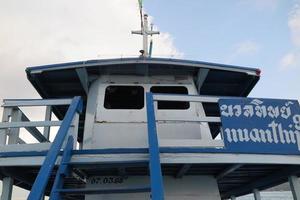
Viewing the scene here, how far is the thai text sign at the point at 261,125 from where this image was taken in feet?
15.8

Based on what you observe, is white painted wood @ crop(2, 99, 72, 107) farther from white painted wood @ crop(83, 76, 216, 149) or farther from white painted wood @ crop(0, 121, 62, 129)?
white painted wood @ crop(83, 76, 216, 149)

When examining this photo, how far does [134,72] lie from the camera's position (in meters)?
6.82

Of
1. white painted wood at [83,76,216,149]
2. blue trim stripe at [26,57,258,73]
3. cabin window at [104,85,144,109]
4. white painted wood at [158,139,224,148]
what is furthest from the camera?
cabin window at [104,85,144,109]

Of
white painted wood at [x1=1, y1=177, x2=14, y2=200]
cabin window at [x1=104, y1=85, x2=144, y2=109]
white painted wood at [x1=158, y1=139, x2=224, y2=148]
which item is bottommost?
white painted wood at [x1=1, y1=177, x2=14, y2=200]

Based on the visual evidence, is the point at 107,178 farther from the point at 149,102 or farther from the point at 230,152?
the point at 230,152

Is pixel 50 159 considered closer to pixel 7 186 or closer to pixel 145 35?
pixel 7 186

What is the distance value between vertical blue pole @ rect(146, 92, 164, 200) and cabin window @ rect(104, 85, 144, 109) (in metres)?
2.02

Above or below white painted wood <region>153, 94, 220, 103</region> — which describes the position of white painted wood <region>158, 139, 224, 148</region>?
below

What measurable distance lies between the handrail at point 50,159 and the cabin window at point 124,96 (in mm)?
1688

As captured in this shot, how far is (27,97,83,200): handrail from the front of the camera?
127 inches

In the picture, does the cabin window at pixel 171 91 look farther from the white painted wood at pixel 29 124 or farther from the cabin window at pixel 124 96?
the white painted wood at pixel 29 124

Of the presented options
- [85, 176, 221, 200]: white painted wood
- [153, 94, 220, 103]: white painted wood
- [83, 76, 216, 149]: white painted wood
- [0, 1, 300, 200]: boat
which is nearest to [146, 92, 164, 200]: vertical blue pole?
[0, 1, 300, 200]: boat

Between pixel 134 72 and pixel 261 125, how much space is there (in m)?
3.01

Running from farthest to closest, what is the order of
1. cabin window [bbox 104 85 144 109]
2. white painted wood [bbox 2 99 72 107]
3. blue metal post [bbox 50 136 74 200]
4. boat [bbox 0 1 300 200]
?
cabin window [bbox 104 85 144 109], white painted wood [bbox 2 99 72 107], boat [bbox 0 1 300 200], blue metal post [bbox 50 136 74 200]
